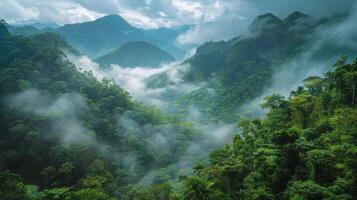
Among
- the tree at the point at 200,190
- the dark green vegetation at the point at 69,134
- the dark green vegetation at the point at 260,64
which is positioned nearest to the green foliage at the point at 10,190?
the dark green vegetation at the point at 69,134

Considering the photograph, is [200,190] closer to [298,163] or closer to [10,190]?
[298,163]

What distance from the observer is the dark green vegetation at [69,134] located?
55.1 meters

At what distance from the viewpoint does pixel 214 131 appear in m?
121

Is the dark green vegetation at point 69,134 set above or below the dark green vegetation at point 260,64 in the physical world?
below

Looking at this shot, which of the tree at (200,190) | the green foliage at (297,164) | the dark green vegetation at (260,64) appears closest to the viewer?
the green foliage at (297,164)

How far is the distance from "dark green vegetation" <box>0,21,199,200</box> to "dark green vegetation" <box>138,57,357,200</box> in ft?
50.3

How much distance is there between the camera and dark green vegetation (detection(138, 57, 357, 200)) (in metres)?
23.4

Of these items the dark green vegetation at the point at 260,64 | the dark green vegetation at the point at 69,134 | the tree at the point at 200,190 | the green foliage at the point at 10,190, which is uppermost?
the dark green vegetation at the point at 260,64

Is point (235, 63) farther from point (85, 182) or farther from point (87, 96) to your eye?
point (85, 182)

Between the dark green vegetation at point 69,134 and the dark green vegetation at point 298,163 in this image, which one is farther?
the dark green vegetation at point 69,134

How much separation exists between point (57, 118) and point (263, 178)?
55.7m

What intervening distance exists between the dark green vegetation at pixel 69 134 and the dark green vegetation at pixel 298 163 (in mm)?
15336

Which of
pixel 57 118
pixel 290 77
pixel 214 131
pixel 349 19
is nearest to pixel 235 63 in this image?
pixel 290 77

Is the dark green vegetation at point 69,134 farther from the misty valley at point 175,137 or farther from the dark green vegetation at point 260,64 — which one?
the dark green vegetation at point 260,64
